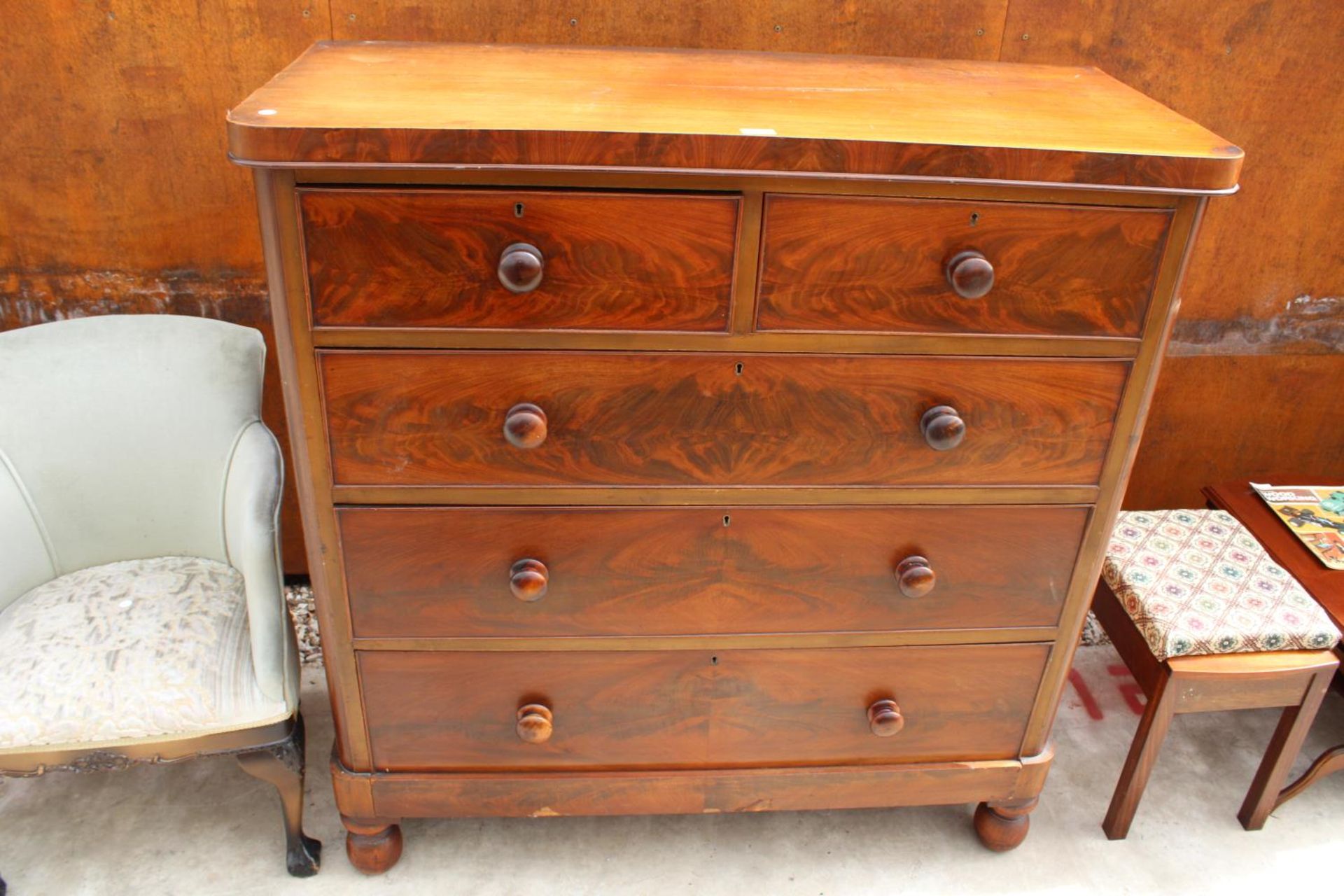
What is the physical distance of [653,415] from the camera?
1.33m

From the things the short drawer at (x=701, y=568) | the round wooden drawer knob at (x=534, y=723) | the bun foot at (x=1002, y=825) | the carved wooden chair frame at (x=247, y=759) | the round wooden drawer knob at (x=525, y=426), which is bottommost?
the bun foot at (x=1002, y=825)

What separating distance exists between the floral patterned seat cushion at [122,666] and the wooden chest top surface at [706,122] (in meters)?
0.83

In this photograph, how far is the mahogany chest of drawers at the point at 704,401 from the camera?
1173 millimetres

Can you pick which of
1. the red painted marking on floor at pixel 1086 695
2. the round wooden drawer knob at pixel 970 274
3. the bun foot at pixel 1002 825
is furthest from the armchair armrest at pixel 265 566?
the red painted marking on floor at pixel 1086 695

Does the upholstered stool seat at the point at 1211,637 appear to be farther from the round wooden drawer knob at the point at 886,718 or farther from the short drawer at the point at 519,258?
the short drawer at the point at 519,258

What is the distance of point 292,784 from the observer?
164 cm

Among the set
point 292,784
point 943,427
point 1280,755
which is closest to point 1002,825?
point 1280,755

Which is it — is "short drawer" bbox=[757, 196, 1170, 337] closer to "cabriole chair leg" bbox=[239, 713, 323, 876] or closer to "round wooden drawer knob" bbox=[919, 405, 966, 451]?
"round wooden drawer knob" bbox=[919, 405, 966, 451]

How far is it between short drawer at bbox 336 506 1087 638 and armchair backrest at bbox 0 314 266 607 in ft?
1.47

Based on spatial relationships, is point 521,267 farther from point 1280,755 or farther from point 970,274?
point 1280,755

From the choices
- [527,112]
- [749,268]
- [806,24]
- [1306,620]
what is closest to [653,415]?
[749,268]

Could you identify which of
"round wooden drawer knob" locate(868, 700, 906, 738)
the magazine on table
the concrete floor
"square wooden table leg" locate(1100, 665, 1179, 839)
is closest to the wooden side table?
the magazine on table

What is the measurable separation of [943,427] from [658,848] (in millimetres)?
976

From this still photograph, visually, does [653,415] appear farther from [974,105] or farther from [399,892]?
[399,892]
